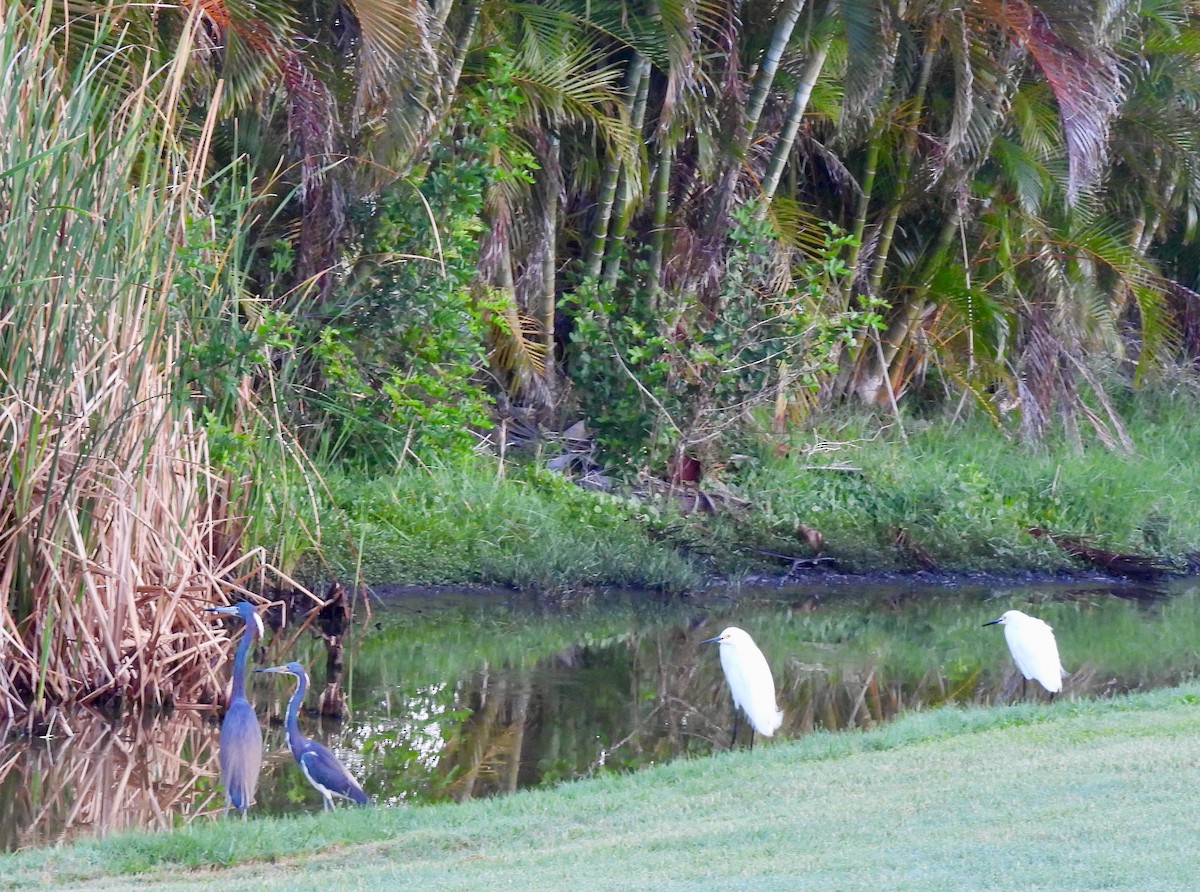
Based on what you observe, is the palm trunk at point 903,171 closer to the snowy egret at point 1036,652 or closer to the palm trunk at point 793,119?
the palm trunk at point 793,119

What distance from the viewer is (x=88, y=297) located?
782 cm

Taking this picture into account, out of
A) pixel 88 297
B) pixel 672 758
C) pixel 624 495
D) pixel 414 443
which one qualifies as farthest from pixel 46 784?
pixel 624 495

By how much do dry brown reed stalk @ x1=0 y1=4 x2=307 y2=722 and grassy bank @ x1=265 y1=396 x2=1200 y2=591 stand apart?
1947 mm

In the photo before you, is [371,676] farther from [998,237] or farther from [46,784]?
[998,237]

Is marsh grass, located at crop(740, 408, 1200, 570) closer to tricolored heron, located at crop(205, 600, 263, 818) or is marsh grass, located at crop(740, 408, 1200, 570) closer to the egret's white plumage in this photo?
the egret's white plumage

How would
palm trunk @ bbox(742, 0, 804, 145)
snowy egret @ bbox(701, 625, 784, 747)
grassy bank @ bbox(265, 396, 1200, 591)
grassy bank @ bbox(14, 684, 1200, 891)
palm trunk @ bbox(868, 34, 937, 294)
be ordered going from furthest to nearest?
palm trunk @ bbox(868, 34, 937, 294) < palm trunk @ bbox(742, 0, 804, 145) < grassy bank @ bbox(265, 396, 1200, 591) < snowy egret @ bbox(701, 625, 784, 747) < grassy bank @ bbox(14, 684, 1200, 891)

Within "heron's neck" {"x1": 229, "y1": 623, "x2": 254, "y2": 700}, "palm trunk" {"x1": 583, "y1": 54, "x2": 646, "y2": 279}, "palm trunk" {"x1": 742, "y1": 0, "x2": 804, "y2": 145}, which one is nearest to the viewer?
"heron's neck" {"x1": 229, "y1": 623, "x2": 254, "y2": 700}

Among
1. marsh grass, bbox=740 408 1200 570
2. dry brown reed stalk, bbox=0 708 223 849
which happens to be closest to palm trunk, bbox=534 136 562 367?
marsh grass, bbox=740 408 1200 570

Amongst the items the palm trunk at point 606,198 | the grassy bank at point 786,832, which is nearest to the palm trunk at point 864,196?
the palm trunk at point 606,198

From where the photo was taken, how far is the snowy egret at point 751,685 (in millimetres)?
8281

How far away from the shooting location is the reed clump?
7664mm

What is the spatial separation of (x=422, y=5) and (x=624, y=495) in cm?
476

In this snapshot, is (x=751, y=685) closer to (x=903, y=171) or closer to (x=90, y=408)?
(x=90, y=408)

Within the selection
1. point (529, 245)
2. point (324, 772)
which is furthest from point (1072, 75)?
point (324, 772)
